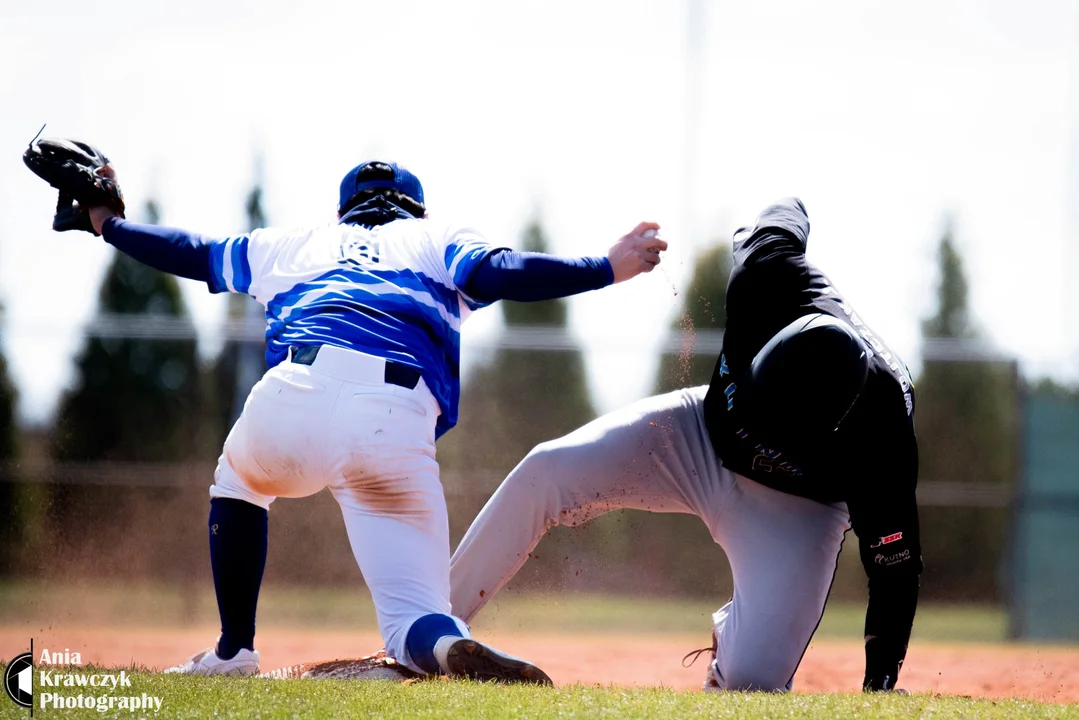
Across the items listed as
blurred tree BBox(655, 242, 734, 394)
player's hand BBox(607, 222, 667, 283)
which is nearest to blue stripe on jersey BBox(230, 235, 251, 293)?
player's hand BBox(607, 222, 667, 283)

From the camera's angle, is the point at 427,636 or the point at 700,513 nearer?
the point at 427,636

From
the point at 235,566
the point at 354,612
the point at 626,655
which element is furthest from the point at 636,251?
the point at 354,612

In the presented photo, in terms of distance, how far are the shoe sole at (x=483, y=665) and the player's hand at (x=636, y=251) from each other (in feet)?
4.05

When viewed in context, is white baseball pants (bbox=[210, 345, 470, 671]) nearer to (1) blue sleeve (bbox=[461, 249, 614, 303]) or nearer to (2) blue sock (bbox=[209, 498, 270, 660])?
(2) blue sock (bbox=[209, 498, 270, 660])

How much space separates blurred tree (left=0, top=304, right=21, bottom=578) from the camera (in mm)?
8508

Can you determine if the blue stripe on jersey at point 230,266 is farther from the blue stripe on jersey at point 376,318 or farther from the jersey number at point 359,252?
the jersey number at point 359,252

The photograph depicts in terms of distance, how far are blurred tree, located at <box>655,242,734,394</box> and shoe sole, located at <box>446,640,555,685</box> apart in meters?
6.43

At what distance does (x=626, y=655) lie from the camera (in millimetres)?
7430

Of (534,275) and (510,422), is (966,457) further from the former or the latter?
(534,275)

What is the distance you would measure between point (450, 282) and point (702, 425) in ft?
3.68

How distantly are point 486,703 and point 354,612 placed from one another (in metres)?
6.51

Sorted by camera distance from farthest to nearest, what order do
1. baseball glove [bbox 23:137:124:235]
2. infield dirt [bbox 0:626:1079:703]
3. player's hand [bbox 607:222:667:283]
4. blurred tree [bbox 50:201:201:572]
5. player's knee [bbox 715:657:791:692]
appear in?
blurred tree [bbox 50:201:201:572], infield dirt [bbox 0:626:1079:703], baseball glove [bbox 23:137:124:235], player's knee [bbox 715:657:791:692], player's hand [bbox 607:222:667:283]

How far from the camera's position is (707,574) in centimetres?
877

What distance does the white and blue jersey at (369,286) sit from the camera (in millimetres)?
3299
